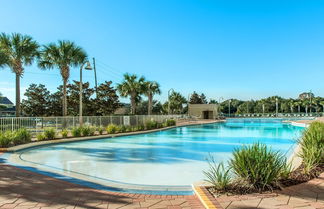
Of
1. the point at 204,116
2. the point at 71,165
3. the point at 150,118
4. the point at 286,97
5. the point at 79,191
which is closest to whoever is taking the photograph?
the point at 79,191

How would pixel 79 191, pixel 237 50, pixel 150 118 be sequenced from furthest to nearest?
pixel 237 50 < pixel 150 118 < pixel 79 191

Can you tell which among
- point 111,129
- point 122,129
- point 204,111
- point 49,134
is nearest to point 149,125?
point 122,129

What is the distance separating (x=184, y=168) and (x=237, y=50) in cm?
1878

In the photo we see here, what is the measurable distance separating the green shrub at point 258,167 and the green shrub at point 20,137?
924 centimetres

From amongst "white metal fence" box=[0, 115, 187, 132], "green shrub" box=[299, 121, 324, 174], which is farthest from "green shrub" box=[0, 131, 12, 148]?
"green shrub" box=[299, 121, 324, 174]

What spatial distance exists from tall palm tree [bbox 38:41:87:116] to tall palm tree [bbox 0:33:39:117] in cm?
147

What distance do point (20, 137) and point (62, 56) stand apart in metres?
9.16

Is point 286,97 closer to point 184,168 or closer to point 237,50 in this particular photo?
point 237,50

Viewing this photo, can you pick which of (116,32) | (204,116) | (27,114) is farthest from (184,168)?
(204,116)

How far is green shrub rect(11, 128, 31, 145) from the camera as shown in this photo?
9666 mm

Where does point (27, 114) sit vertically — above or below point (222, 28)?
below

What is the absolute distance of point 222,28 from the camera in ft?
56.0

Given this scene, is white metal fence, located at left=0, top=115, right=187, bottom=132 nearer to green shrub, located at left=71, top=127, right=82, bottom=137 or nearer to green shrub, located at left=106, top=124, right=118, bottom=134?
green shrub, located at left=106, top=124, right=118, bottom=134

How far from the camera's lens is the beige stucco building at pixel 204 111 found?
1662 inches
